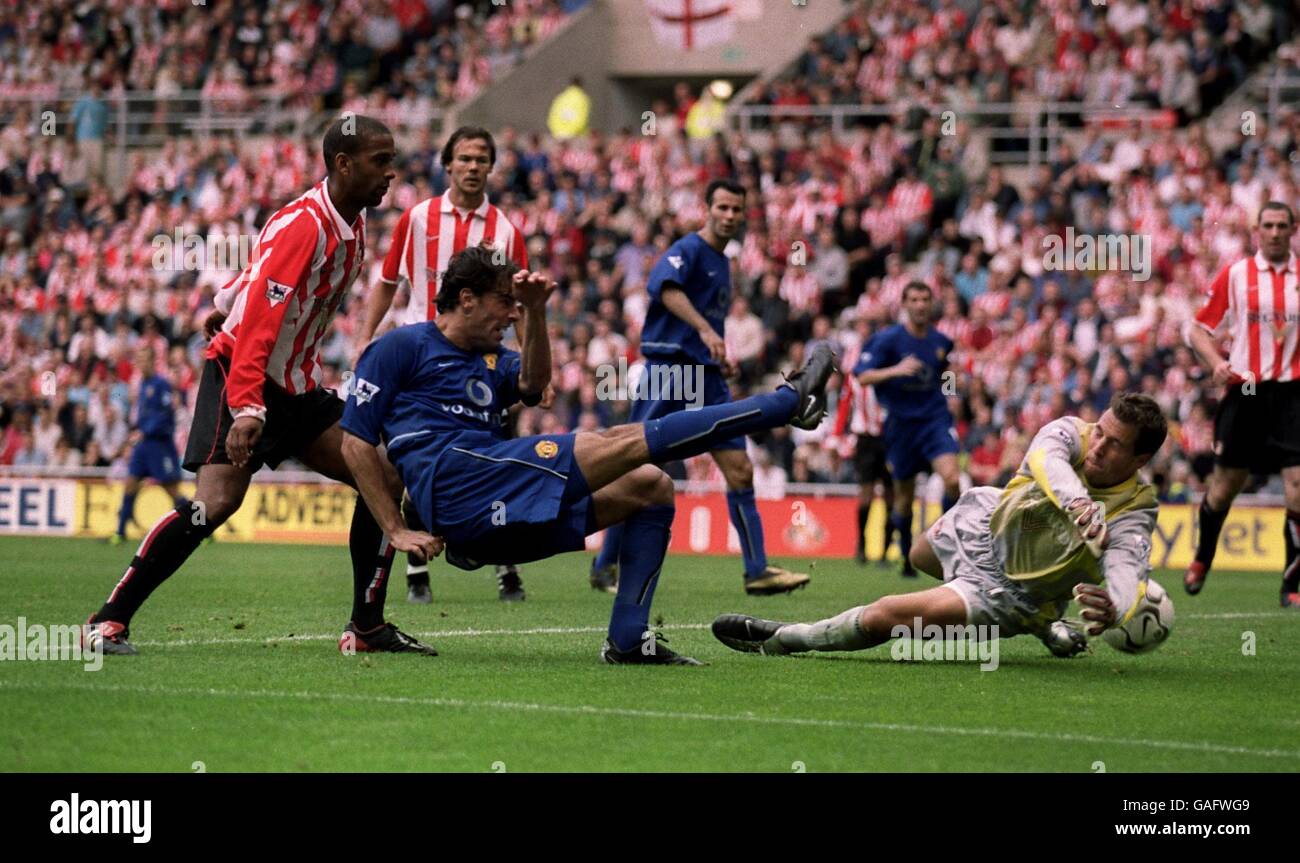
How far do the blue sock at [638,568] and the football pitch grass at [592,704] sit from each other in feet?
0.69

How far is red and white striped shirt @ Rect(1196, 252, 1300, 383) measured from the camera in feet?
41.8

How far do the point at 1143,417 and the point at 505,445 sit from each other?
8.34 feet

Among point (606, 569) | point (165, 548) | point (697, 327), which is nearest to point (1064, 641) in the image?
point (165, 548)

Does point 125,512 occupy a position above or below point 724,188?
below

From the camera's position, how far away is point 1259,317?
12.7 m

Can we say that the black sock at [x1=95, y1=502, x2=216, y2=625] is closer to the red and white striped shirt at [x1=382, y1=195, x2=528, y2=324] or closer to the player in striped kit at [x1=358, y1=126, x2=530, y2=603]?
the player in striped kit at [x1=358, y1=126, x2=530, y2=603]

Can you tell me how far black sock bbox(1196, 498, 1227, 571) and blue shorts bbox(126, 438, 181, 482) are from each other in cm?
1086

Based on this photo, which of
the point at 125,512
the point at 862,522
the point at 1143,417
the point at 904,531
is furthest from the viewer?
the point at 125,512

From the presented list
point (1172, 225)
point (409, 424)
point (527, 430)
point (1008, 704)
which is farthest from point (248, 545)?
point (1008, 704)

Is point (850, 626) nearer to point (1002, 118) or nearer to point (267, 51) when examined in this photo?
point (1002, 118)

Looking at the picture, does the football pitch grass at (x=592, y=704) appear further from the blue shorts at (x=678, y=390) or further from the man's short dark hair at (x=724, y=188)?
the man's short dark hair at (x=724, y=188)

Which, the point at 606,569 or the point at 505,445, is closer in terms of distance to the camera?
the point at 505,445

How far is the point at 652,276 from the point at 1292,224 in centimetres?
417

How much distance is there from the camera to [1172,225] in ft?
68.5
